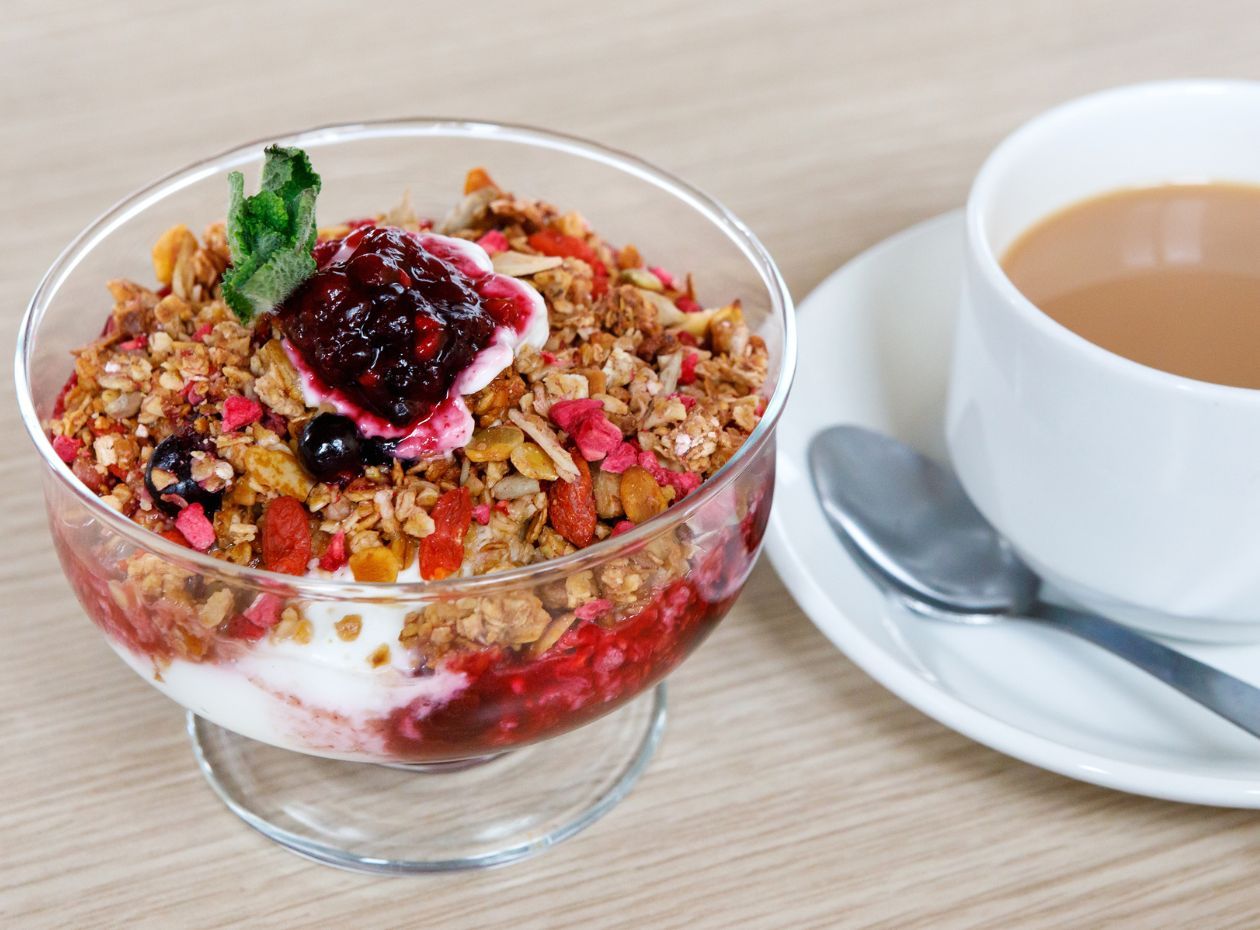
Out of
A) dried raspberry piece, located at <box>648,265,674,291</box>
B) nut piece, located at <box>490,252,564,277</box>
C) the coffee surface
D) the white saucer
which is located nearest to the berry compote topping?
nut piece, located at <box>490,252,564,277</box>

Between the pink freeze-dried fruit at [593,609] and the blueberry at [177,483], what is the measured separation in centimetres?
24

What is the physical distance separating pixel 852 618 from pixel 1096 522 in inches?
7.6

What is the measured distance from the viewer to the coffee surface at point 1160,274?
1.09 m

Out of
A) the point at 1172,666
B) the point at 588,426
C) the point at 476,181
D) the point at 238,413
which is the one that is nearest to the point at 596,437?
the point at 588,426

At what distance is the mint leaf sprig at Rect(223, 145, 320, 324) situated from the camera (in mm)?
888

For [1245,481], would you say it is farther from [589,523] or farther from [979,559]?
[589,523]

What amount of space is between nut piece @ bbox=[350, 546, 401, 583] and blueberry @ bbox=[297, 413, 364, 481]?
6cm

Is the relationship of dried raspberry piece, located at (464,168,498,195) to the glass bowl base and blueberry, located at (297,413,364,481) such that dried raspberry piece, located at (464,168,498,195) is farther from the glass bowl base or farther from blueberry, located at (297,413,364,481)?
the glass bowl base

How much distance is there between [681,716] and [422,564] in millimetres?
316

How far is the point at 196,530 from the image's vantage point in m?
0.88

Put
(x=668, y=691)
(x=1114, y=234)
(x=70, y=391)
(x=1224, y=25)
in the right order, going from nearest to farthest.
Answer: (x=70, y=391), (x=668, y=691), (x=1114, y=234), (x=1224, y=25)

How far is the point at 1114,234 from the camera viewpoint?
4.11ft

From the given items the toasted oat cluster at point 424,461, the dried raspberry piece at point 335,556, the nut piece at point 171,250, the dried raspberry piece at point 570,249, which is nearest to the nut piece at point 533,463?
the toasted oat cluster at point 424,461

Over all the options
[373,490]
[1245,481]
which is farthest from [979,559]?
[373,490]
